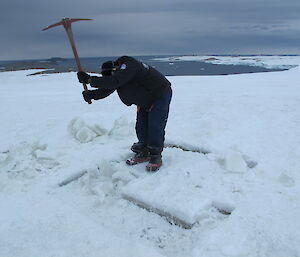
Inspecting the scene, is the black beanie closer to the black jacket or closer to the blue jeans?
the black jacket

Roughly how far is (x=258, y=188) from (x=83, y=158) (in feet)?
7.61

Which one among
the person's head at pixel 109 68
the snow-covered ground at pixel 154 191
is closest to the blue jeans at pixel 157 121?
the snow-covered ground at pixel 154 191

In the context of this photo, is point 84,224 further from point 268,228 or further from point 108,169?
point 268,228

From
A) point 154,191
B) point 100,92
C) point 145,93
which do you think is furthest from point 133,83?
point 154,191

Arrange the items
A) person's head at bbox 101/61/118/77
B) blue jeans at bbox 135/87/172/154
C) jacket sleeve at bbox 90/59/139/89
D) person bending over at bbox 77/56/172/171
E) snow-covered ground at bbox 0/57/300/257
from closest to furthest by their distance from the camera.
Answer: snow-covered ground at bbox 0/57/300/257 < jacket sleeve at bbox 90/59/139/89 < person bending over at bbox 77/56/172/171 < person's head at bbox 101/61/118/77 < blue jeans at bbox 135/87/172/154

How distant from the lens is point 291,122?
18.6ft

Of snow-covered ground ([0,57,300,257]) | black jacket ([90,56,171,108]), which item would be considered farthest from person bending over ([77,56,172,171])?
snow-covered ground ([0,57,300,257])

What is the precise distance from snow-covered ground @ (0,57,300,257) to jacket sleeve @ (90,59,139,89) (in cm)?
98

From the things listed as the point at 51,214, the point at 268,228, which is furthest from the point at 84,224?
the point at 268,228

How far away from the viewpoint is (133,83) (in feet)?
12.7

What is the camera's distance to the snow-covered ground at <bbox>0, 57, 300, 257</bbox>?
2701mm

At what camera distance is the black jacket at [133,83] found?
11.9 feet

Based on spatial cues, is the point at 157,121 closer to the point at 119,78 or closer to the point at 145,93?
the point at 145,93

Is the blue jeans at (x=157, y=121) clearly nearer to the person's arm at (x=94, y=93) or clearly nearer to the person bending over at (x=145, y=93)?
the person bending over at (x=145, y=93)
